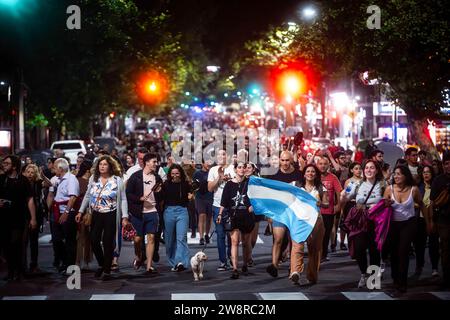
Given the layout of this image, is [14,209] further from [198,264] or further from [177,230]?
[198,264]

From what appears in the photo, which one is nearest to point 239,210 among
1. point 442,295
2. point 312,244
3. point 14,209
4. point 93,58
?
point 312,244

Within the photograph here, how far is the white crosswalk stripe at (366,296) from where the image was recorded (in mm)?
12273

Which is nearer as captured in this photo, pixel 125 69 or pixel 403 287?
pixel 403 287

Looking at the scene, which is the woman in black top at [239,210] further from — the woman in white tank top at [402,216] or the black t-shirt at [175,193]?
the woman in white tank top at [402,216]

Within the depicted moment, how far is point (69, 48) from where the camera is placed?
1548 inches

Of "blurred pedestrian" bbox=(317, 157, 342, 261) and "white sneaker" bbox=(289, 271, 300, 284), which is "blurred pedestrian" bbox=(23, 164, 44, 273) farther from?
"blurred pedestrian" bbox=(317, 157, 342, 261)

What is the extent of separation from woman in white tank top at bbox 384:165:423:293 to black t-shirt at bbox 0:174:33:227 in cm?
521

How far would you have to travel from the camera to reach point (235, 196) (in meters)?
14.8

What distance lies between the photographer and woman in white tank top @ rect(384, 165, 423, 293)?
12727 millimetres

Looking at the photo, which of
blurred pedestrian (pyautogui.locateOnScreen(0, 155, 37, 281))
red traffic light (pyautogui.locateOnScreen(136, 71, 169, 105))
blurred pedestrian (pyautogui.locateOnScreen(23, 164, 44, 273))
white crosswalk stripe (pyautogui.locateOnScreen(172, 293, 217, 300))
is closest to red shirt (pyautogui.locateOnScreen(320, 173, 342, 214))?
white crosswalk stripe (pyautogui.locateOnScreen(172, 293, 217, 300))
